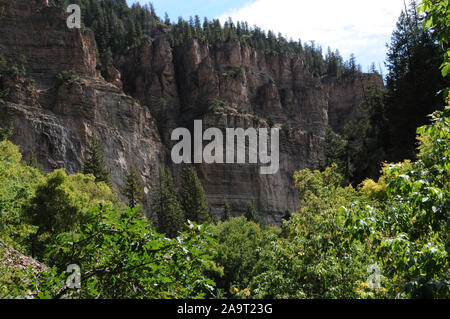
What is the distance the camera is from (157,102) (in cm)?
8131

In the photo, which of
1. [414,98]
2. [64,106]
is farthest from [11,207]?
[64,106]

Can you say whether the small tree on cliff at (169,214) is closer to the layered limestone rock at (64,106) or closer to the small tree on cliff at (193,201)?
the small tree on cliff at (193,201)

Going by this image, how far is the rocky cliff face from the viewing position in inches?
2240

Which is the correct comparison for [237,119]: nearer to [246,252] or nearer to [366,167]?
[366,167]

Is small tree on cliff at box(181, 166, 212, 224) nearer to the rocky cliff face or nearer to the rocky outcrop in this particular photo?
the rocky cliff face

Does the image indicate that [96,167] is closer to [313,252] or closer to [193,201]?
[193,201]

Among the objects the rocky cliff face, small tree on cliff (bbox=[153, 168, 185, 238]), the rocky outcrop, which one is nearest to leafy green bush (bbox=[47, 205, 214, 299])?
small tree on cliff (bbox=[153, 168, 185, 238])

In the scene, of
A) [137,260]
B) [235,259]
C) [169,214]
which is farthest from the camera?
[169,214]

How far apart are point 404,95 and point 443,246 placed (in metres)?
34.9

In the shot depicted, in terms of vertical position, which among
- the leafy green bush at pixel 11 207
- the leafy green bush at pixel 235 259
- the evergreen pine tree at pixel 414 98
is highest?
the evergreen pine tree at pixel 414 98

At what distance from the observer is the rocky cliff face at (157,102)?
56.9 m

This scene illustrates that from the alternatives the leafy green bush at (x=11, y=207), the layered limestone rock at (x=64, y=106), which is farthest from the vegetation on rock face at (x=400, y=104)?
the layered limestone rock at (x=64, y=106)
